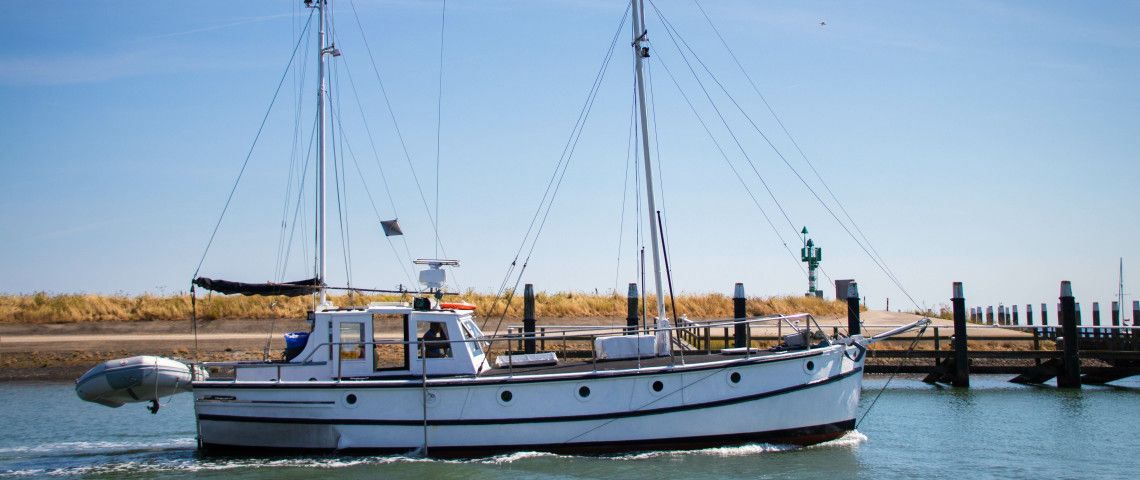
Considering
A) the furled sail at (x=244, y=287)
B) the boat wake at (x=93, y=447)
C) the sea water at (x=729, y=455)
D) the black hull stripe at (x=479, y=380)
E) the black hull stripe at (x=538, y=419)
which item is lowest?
the sea water at (x=729, y=455)

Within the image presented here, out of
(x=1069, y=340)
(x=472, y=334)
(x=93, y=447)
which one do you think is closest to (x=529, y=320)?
(x=472, y=334)

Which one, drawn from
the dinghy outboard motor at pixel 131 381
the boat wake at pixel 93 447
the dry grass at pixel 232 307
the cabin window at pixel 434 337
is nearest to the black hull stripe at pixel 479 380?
the dinghy outboard motor at pixel 131 381

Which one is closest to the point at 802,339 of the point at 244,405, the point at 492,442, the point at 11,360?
the point at 492,442

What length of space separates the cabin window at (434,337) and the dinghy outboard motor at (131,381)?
3958 mm

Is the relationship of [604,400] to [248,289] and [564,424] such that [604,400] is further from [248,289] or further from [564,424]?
[248,289]

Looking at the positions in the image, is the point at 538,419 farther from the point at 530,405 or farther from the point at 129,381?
the point at 129,381

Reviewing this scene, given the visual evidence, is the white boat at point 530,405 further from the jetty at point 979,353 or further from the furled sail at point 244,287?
the jetty at point 979,353

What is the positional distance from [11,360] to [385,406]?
1787cm

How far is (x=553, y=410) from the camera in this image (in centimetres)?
1689

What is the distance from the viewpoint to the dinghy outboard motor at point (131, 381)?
16.8m

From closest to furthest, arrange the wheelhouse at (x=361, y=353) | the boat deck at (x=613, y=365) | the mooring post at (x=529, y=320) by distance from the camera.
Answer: the boat deck at (x=613, y=365)
the wheelhouse at (x=361, y=353)
the mooring post at (x=529, y=320)

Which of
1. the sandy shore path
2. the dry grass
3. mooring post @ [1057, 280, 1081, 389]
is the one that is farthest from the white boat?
the dry grass

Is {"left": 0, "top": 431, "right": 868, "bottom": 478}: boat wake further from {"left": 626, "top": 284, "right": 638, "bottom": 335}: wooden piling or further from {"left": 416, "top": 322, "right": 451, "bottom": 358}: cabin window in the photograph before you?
{"left": 626, "top": 284, "right": 638, "bottom": 335}: wooden piling

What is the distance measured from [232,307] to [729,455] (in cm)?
2293
